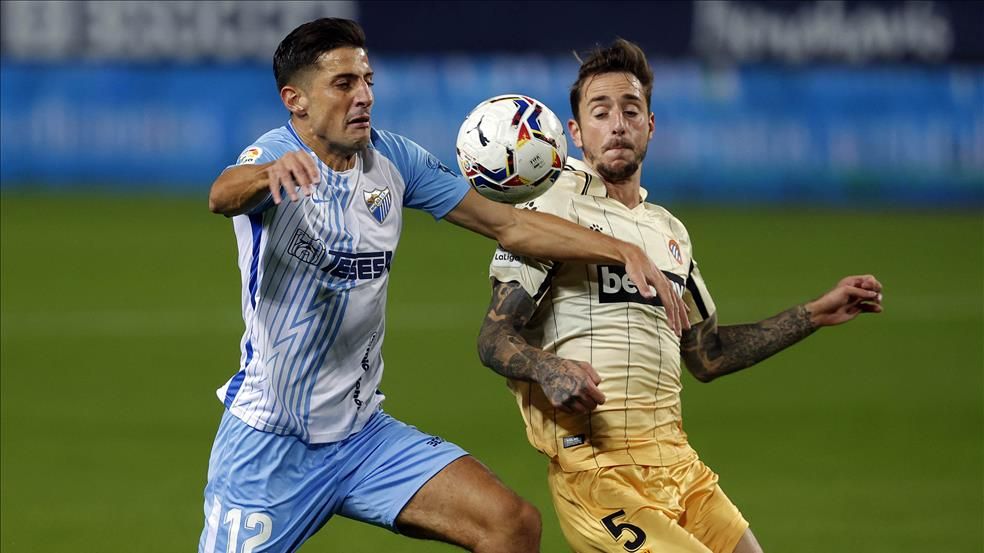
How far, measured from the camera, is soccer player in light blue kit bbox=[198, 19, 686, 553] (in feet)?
17.3

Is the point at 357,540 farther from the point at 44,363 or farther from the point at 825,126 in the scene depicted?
the point at 825,126

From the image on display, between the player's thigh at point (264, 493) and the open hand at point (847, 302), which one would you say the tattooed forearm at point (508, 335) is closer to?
the player's thigh at point (264, 493)

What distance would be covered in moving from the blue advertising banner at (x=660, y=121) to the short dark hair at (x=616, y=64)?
14.1 m

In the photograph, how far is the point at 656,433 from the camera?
555 cm

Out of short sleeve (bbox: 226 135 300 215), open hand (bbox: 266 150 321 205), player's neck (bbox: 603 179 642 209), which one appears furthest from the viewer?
player's neck (bbox: 603 179 642 209)

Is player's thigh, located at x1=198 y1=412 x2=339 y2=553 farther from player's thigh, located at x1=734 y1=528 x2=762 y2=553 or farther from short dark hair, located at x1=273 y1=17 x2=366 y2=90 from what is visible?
player's thigh, located at x1=734 y1=528 x2=762 y2=553

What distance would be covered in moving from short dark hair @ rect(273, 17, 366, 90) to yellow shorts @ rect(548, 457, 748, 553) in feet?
6.02

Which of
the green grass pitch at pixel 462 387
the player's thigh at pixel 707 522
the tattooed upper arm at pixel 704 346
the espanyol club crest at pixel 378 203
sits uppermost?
the espanyol club crest at pixel 378 203

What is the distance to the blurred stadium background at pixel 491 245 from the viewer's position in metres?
8.63

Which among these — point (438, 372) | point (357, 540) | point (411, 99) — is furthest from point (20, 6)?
point (357, 540)

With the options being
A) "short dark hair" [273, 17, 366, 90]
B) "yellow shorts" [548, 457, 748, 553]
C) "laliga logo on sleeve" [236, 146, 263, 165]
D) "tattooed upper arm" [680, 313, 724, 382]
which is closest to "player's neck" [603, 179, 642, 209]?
"tattooed upper arm" [680, 313, 724, 382]

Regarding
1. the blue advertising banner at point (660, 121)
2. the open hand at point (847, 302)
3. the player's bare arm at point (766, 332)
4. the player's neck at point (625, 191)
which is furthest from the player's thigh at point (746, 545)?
the blue advertising banner at point (660, 121)

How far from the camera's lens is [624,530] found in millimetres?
5250

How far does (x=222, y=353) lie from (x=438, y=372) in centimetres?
195
